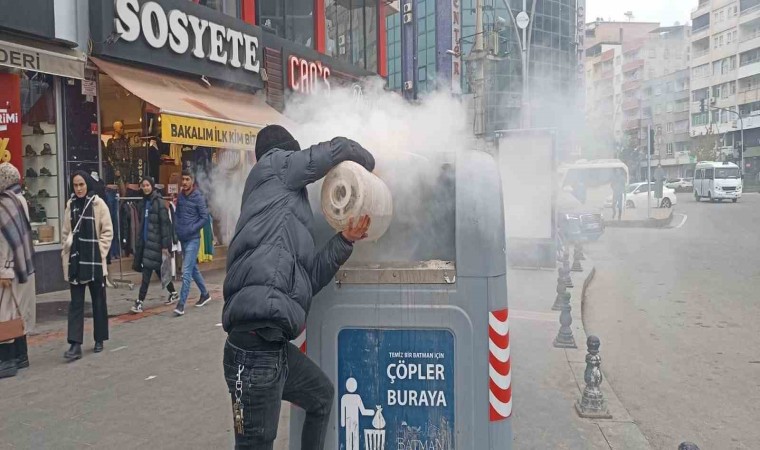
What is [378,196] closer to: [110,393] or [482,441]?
[482,441]

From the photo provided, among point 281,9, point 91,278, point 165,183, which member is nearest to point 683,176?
A: point 281,9

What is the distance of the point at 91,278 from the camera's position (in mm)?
5086

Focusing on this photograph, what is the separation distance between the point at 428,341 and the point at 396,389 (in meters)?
0.25

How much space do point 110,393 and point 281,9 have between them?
11.3 m

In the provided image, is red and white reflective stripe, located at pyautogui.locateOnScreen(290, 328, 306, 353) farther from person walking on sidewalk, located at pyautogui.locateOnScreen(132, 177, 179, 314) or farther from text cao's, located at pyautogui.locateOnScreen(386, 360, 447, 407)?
person walking on sidewalk, located at pyautogui.locateOnScreen(132, 177, 179, 314)

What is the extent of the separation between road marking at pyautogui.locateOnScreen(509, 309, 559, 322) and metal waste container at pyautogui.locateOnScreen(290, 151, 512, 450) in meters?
4.55

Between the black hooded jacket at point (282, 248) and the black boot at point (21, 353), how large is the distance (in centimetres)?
370

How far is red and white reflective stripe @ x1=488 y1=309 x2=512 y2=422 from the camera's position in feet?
7.47

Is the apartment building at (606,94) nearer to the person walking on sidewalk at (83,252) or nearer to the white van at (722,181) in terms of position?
the person walking on sidewalk at (83,252)

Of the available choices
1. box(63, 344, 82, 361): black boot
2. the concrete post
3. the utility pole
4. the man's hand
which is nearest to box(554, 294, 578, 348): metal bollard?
the concrete post

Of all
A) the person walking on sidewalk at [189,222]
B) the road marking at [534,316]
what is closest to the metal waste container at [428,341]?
the road marking at [534,316]

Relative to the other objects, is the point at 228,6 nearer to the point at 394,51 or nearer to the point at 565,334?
the point at 565,334

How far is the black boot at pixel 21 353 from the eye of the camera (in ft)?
15.9

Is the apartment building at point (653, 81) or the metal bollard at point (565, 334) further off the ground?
the apartment building at point (653, 81)
